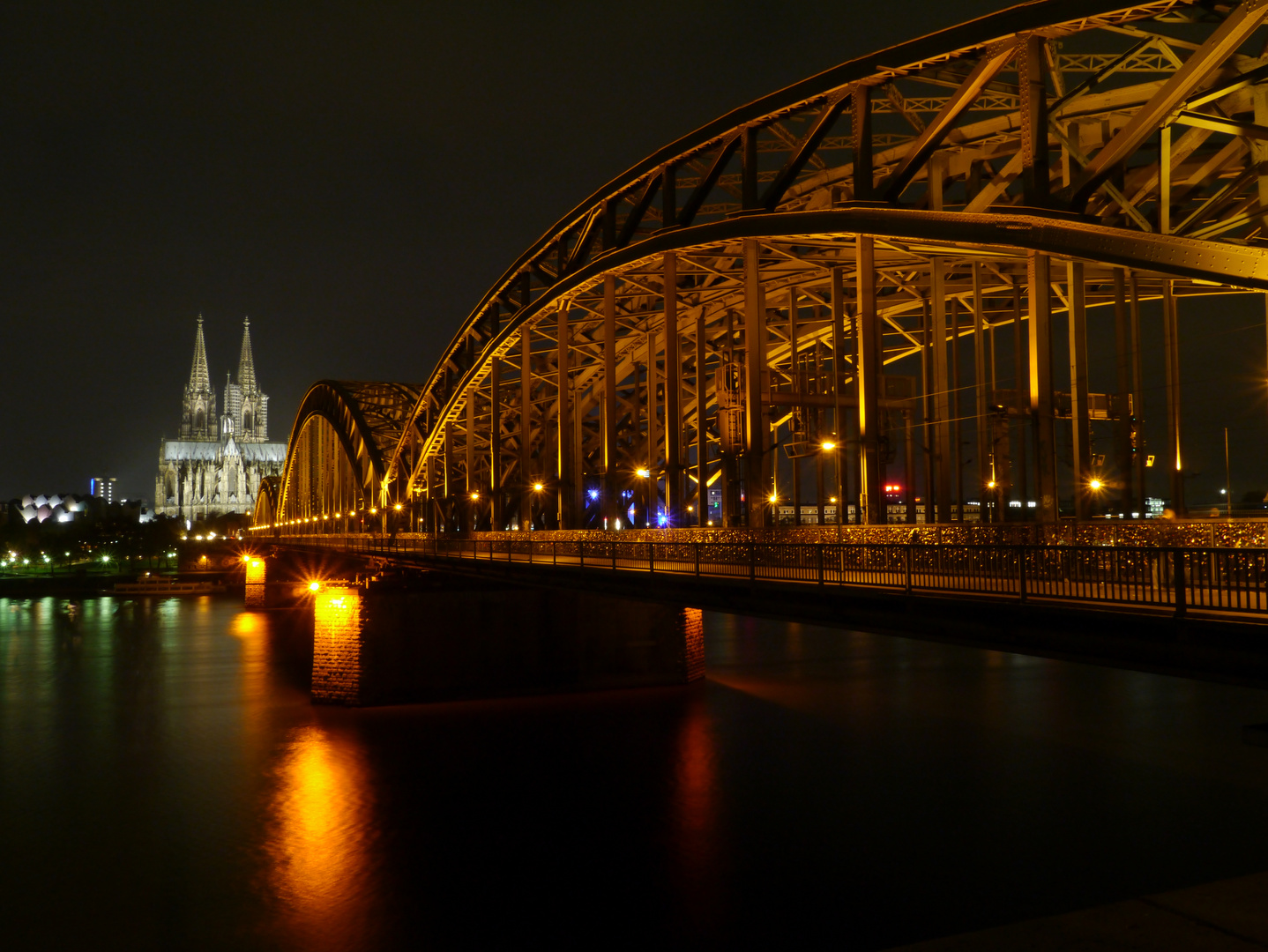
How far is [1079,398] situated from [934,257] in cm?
966

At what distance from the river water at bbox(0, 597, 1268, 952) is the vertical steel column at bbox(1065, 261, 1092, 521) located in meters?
7.40

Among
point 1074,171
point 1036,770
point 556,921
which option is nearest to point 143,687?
point 556,921

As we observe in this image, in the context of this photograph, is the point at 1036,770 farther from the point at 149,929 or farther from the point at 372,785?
the point at 149,929

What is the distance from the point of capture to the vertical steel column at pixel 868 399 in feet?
84.9

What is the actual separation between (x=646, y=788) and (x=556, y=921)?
883cm

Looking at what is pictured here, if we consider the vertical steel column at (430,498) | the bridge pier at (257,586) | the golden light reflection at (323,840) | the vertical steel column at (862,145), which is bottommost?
the golden light reflection at (323,840)

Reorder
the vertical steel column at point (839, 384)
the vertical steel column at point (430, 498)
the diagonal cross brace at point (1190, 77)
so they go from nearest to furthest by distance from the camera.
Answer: the diagonal cross brace at point (1190, 77) → the vertical steel column at point (839, 384) → the vertical steel column at point (430, 498)

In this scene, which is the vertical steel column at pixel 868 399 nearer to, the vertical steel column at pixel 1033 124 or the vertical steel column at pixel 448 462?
the vertical steel column at pixel 1033 124

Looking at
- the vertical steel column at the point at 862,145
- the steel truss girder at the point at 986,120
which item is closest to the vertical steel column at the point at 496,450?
the steel truss girder at the point at 986,120

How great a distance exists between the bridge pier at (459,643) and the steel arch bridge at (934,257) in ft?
12.6

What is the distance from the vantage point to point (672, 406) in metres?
33.7

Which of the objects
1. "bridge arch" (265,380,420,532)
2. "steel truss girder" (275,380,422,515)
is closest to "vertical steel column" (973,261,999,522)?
"bridge arch" (265,380,420,532)

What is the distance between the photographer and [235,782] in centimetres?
3023

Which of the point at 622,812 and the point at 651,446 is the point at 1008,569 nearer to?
the point at 622,812
